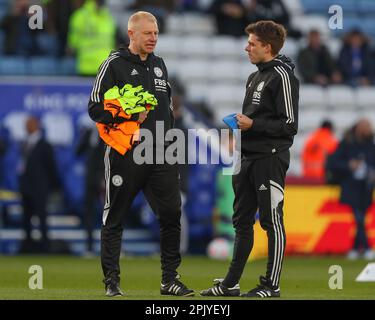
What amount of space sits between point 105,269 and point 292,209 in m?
9.16

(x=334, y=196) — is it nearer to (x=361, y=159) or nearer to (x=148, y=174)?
(x=361, y=159)

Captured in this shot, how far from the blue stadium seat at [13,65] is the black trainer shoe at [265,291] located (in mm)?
10889

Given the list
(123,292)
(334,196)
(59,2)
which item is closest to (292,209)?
(334,196)

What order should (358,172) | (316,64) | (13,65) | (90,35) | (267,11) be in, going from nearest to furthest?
1. (358,172)
2. (90,35)
3. (13,65)
4. (267,11)
5. (316,64)

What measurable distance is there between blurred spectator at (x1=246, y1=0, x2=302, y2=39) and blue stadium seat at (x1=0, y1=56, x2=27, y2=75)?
4162 mm

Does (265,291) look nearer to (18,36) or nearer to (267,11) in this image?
(18,36)

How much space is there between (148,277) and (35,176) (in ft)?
19.2

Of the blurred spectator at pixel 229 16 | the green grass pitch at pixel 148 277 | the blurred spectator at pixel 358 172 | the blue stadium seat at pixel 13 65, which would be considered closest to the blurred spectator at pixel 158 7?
the blurred spectator at pixel 229 16

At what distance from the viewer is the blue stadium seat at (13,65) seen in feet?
69.7

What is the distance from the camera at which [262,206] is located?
1114cm

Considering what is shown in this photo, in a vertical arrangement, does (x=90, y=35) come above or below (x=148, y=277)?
above

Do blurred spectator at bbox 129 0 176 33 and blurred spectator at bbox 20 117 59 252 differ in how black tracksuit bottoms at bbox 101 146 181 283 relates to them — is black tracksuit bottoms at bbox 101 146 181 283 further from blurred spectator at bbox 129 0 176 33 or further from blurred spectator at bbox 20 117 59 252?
blurred spectator at bbox 129 0 176 33

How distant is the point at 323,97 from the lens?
23.6 m

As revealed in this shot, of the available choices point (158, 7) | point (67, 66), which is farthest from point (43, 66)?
point (158, 7)
